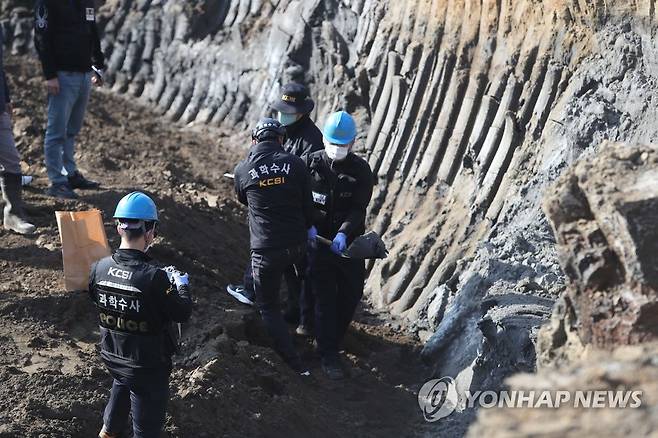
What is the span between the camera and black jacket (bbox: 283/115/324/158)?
26.6 feet

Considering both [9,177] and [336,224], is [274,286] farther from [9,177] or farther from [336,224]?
[9,177]

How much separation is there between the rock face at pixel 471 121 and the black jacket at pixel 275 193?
1528 mm

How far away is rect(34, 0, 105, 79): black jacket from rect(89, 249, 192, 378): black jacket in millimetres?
4212

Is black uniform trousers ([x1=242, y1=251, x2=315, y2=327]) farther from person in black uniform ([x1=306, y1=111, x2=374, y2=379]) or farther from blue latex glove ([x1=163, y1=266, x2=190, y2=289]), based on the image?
blue latex glove ([x1=163, y1=266, x2=190, y2=289])

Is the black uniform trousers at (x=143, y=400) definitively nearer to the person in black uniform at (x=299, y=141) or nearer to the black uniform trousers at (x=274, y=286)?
the black uniform trousers at (x=274, y=286)

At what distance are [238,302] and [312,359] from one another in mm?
779

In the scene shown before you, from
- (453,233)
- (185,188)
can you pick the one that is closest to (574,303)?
(453,233)

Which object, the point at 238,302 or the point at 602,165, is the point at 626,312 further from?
the point at 238,302

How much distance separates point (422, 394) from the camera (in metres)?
7.56

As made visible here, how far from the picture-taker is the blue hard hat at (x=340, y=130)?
295 inches

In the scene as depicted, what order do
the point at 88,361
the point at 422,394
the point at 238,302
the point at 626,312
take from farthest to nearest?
the point at 238,302
the point at 422,394
the point at 88,361
the point at 626,312

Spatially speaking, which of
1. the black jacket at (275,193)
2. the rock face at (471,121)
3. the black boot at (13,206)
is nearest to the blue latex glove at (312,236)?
the black jacket at (275,193)

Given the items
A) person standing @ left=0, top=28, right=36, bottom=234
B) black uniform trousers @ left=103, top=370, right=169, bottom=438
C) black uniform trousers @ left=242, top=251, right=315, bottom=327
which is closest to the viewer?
black uniform trousers @ left=103, top=370, right=169, bottom=438

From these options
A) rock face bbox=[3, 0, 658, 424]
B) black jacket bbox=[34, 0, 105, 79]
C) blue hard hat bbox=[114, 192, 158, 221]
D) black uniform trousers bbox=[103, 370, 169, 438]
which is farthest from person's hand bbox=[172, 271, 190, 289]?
black jacket bbox=[34, 0, 105, 79]
